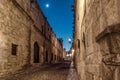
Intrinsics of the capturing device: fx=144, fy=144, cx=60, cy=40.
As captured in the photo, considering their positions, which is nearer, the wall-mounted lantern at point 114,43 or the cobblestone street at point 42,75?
the wall-mounted lantern at point 114,43

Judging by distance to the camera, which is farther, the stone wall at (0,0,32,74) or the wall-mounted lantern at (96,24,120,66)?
the stone wall at (0,0,32,74)

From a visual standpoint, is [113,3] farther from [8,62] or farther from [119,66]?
[8,62]

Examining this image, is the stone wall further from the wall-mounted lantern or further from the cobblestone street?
the wall-mounted lantern

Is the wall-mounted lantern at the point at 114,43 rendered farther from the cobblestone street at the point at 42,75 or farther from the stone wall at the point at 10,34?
the stone wall at the point at 10,34

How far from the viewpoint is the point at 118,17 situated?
1366 millimetres

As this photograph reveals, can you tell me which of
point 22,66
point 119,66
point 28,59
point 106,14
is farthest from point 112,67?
point 28,59

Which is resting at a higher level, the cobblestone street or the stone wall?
the stone wall

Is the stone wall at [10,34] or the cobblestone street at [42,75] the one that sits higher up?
the stone wall at [10,34]

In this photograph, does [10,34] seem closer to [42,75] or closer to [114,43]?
[42,75]

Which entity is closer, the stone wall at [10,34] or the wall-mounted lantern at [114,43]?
the wall-mounted lantern at [114,43]

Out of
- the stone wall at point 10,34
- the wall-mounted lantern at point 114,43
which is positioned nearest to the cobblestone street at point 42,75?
the stone wall at point 10,34

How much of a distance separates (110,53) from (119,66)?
19cm

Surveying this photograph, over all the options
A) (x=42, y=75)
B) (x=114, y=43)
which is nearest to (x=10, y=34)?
(x=42, y=75)

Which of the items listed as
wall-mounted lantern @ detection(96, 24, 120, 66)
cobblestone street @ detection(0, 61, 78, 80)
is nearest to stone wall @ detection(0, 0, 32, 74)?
cobblestone street @ detection(0, 61, 78, 80)
